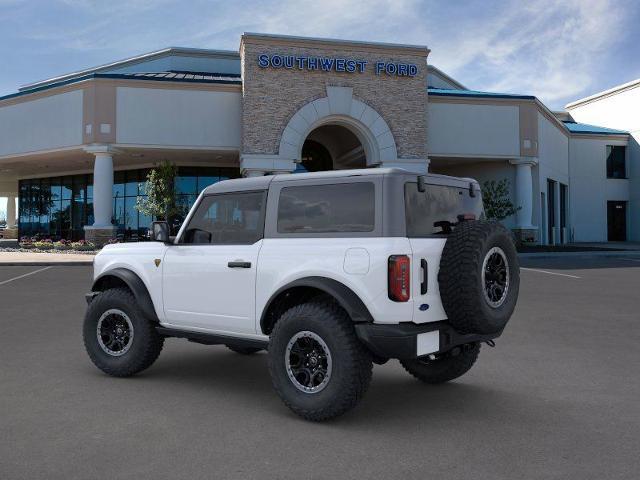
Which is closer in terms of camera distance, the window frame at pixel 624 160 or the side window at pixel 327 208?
the side window at pixel 327 208

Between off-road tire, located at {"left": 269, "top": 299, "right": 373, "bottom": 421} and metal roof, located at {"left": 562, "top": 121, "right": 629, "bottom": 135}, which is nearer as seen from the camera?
off-road tire, located at {"left": 269, "top": 299, "right": 373, "bottom": 421}

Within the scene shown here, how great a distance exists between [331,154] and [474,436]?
36123 millimetres

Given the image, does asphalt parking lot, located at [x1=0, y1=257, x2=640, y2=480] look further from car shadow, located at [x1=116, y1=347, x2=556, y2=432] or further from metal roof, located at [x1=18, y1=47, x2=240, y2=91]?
metal roof, located at [x1=18, y1=47, x2=240, y2=91]

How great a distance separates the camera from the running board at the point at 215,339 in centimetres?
529

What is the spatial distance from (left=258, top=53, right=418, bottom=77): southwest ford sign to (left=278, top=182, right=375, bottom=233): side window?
25.1m

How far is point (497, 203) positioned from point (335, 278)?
94.2ft

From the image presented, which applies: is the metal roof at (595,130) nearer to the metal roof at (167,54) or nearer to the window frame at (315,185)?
the metal roof at (167,54)

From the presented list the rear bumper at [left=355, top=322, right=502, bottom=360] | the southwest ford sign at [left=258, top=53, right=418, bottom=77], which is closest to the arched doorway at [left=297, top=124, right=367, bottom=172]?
the southwest ford sign at [left=258, top=53, right=418, bottom=77]

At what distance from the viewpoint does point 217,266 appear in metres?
5.50

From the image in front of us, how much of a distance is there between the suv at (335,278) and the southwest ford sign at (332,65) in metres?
24.5

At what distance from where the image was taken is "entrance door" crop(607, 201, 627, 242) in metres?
45.8

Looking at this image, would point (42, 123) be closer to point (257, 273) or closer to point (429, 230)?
point (257, 273)

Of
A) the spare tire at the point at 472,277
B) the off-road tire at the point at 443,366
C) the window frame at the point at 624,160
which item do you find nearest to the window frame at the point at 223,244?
the spare tire at the point at 472,277

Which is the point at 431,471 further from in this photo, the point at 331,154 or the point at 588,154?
the point at 588,154
